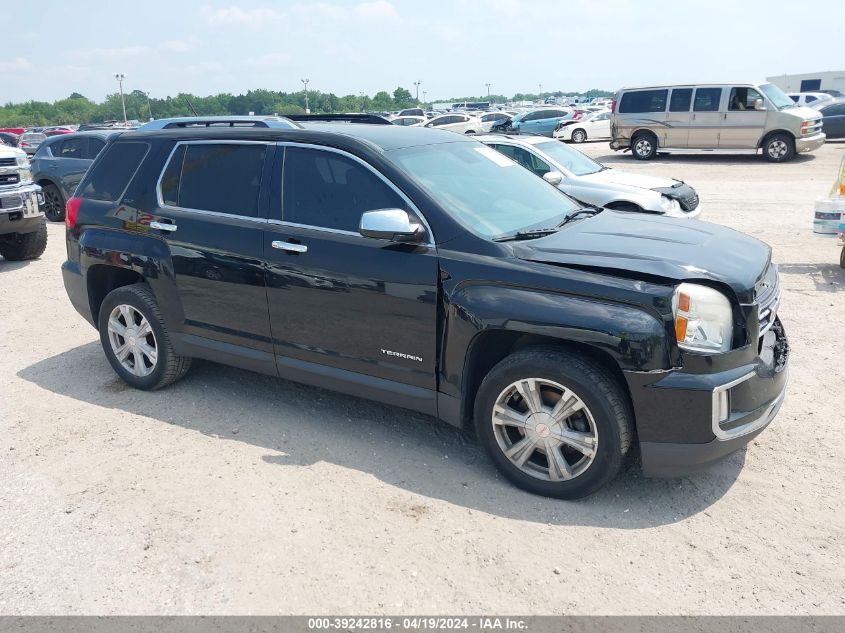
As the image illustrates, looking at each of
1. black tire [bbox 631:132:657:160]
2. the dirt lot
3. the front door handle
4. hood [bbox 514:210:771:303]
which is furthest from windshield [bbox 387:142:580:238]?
black tire [bbox 631:132:657:160]

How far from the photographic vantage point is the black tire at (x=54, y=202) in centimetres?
1407

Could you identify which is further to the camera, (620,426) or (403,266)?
(403,266)

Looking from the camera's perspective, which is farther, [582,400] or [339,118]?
[339,118]

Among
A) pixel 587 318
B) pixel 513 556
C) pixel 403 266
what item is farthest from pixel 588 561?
pixel 403 266

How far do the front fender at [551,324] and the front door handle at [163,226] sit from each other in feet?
7.24

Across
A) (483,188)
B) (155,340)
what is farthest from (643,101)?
(155,340)

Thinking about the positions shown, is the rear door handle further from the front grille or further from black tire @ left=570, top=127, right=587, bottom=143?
black tire @ left=570, top=127, right=587, bottom=143

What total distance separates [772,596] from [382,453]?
218 cm

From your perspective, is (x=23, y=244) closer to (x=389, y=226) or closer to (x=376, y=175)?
(x=376, y=175)

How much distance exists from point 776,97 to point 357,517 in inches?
783

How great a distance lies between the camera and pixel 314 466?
4137 mm

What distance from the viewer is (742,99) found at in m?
19.2

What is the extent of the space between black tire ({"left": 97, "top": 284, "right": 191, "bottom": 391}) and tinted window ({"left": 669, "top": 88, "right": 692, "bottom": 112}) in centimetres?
1863

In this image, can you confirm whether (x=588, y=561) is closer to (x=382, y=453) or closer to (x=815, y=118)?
(x=382, y=453)
